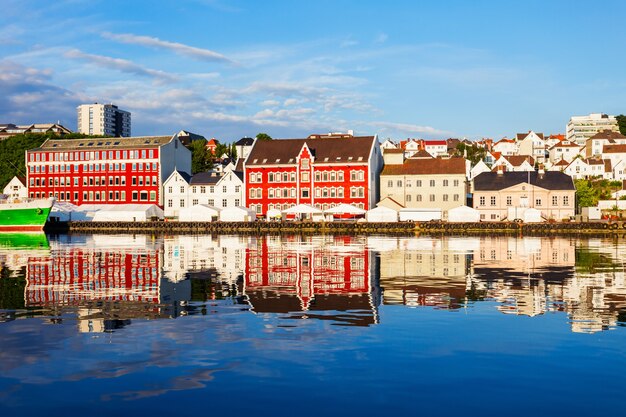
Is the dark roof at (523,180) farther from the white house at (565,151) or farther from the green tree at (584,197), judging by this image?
the white house at (565,151)

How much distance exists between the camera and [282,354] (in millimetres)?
14359

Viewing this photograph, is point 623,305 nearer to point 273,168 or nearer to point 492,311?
point 492,311

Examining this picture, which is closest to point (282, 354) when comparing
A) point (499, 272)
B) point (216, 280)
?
point (216, 280)

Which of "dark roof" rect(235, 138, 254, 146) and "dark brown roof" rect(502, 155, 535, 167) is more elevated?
"dark roof" rect(235, 138, 254, 146)

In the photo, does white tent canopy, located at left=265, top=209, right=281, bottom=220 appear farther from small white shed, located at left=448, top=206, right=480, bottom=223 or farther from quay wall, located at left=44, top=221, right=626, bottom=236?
small white shed, located at left=448, top=206, right=480, bottom=223

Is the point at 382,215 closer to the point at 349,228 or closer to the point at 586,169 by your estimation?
the point at 349,228

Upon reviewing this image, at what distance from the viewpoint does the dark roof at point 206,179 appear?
105062mm

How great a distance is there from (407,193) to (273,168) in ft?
68.4

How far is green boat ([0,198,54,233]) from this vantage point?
91.0m

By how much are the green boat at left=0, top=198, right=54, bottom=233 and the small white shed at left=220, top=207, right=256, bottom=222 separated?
24.0 meters

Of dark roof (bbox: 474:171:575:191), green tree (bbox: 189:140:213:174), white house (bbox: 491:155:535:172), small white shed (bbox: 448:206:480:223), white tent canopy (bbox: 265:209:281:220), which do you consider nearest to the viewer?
small white shed (bbox: 448:206:480:223)

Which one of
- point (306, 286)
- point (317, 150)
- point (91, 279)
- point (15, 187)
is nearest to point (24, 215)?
point (317, 150)

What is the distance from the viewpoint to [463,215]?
294 feet

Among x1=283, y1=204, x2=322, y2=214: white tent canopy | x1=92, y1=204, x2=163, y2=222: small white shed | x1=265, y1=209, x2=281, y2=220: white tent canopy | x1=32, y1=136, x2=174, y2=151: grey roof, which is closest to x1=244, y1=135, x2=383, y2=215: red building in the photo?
x1=265, y1=209, x2=281, y2=220: white tent canopy
